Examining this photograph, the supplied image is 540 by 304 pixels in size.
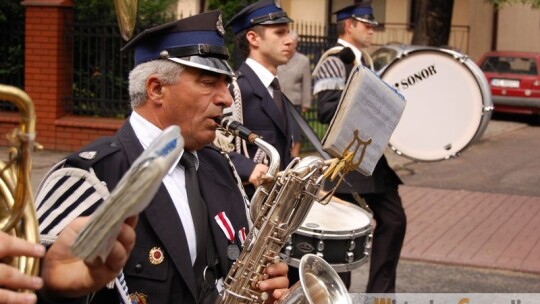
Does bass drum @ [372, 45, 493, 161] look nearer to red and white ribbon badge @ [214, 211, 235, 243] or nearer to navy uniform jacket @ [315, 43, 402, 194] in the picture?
navy uniform jacket @ [315, 43, 402, 194]

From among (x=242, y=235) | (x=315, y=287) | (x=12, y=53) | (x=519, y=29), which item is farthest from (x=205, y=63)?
(x=519, y=29)

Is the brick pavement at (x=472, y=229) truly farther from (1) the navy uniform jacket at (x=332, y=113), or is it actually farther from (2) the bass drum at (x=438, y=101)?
(1) the navy uniform jacket at (x=332, y=113)

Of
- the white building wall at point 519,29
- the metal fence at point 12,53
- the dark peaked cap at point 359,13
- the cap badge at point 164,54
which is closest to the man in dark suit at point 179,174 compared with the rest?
the cap badge at point 164,54

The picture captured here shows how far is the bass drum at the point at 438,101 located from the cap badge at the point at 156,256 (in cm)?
391

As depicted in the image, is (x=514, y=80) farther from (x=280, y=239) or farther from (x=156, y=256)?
(x=156, y=256)

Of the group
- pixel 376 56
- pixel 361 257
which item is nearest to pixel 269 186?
pixel 361 257

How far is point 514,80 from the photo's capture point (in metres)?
19.2

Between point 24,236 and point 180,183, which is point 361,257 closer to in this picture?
point 180,183

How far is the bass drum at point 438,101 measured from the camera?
6281 millimetres

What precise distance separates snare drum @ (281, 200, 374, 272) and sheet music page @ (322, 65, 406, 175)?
1.43 meters

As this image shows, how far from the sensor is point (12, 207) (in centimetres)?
165

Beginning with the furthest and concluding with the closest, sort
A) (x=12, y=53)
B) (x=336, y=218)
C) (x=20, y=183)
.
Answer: (x=12, y=53) → (x=336, y=218) → (x=20, y=183)

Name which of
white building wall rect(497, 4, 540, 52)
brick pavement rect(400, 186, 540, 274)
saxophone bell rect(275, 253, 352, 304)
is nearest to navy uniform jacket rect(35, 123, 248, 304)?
saxophone bell rect(275, 253, 352, 304)

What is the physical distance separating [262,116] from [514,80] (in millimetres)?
15339
